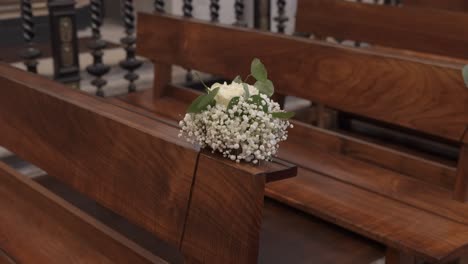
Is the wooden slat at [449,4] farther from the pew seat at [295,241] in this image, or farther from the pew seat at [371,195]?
the pew seat at [295,241]

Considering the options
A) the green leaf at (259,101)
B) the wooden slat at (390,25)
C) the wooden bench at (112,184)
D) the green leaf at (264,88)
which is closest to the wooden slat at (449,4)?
the wooden slat at (390,25)

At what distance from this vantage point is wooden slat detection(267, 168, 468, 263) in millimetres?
2377

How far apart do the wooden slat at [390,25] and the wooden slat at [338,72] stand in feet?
3.25

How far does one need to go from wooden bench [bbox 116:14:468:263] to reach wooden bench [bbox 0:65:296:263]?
780 mm

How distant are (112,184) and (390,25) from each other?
247cm

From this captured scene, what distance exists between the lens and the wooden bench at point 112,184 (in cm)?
182

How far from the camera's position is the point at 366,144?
326 cm

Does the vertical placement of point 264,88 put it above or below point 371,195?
above

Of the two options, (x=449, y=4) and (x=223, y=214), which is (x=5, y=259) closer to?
(x=223, y=214)

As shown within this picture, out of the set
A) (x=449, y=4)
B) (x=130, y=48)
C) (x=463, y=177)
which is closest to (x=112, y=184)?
(x=463, y=177)

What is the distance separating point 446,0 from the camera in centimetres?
552

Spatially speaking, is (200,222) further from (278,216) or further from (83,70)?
(83,70)

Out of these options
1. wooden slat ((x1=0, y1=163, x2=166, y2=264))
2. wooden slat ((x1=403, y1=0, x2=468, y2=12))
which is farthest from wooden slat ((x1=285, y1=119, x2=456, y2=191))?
wooden slat ((x1=403, y1=0, x2=468, y2=12))

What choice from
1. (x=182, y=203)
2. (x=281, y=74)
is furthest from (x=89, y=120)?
(x=281, y=74)
